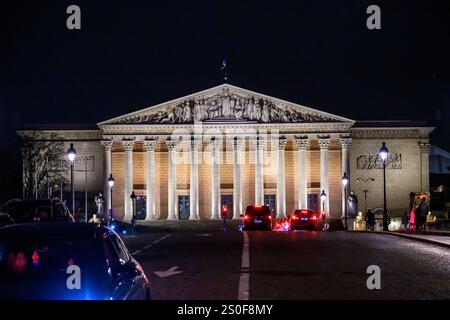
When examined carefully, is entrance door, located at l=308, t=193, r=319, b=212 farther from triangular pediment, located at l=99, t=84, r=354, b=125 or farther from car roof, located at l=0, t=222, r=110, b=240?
car roof, located at l=0, t=222, r=110, b=240

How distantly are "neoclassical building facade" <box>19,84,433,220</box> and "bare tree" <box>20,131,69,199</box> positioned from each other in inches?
131

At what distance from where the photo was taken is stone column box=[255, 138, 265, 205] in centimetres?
9188

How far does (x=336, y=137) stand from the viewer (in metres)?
92.8

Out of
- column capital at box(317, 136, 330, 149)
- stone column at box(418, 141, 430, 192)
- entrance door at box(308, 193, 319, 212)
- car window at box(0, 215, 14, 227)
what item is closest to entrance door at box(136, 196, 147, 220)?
entrance door at box(308, 193, 319, 212)

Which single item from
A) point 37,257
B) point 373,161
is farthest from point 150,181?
point 37,257

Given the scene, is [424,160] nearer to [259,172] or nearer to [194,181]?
[259,172]

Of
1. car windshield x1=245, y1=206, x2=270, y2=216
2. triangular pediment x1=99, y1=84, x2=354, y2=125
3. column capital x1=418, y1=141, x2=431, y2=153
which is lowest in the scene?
car windshield x1=245, y1=206, x2=270, y2=216

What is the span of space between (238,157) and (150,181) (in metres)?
10.1

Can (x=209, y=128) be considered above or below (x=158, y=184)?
above

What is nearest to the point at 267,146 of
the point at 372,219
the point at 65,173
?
the point at 65,173

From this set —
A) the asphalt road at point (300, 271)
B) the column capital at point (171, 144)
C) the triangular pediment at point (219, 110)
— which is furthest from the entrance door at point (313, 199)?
the asphalt road at point (300, 271)

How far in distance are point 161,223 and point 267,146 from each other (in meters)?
15.0

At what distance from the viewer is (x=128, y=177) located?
303 feet
